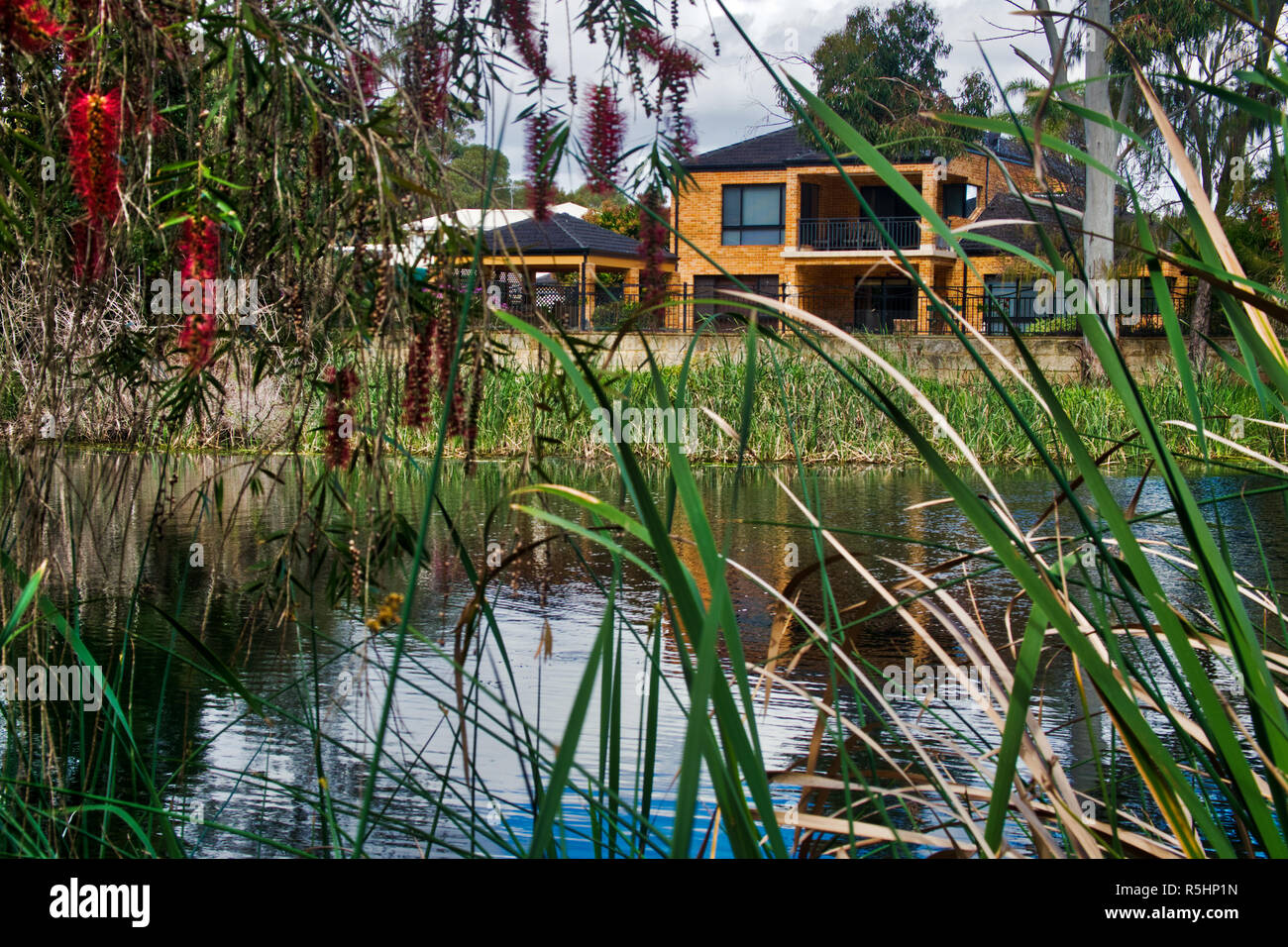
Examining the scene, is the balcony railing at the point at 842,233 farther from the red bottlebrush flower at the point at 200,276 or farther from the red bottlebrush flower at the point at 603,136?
the red bottlebrush flower at the point at 200,276

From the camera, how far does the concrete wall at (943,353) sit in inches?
553

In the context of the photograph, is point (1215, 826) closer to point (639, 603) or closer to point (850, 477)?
point (639, 603)

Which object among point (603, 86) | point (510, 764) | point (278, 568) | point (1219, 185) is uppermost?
point (1219, 185)

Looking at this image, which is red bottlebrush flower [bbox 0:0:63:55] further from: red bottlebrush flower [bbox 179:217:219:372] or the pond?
the pond

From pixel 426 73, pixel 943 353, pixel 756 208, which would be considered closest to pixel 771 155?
pixel 756 208

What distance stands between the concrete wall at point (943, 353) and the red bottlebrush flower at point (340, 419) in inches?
431

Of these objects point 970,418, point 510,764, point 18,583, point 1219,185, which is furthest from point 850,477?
point 1219,185

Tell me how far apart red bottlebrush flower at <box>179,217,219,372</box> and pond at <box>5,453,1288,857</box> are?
0.32 meters

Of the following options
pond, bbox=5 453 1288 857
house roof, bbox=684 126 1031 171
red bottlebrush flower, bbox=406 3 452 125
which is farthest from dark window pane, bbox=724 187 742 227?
red bottlebrush flower, bbox=406 3 452 125

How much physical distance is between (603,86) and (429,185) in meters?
0.30

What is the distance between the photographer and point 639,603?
611 centimetres

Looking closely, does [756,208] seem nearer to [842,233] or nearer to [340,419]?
[842,233]

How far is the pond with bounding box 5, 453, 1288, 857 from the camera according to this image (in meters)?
1.66
